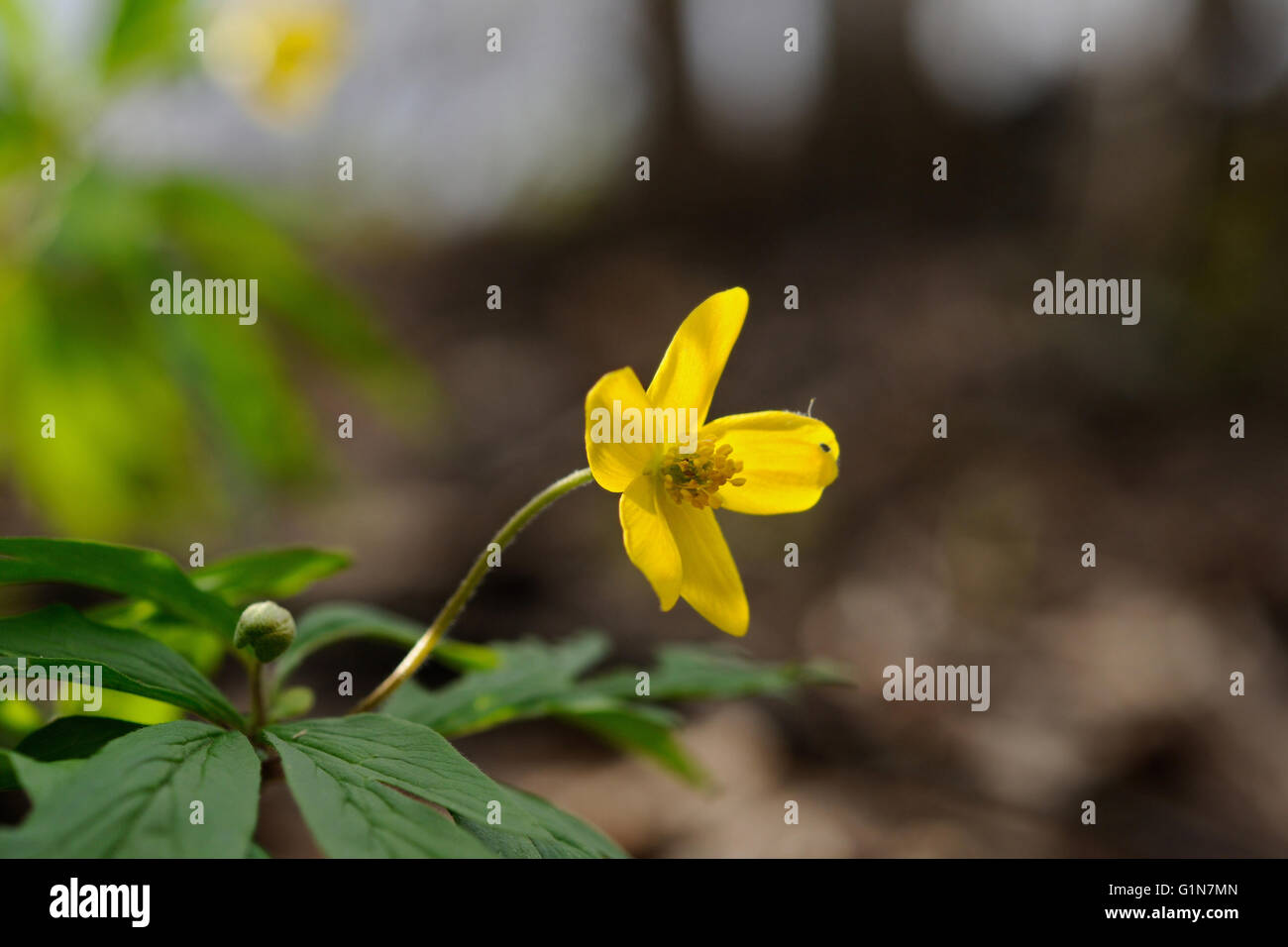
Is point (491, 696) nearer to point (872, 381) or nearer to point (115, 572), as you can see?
point (115, 572)

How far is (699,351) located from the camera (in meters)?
1.12

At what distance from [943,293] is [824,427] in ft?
17.0

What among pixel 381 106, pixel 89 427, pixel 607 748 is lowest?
pixel 607 748

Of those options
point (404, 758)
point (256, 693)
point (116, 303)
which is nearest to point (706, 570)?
point (404, 758)

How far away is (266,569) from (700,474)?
1.93 ft

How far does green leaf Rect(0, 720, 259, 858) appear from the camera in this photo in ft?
2.23

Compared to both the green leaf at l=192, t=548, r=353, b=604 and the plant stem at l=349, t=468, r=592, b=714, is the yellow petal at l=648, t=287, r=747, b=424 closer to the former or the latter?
the plant stem at l=349, t=468, r=592, b=714

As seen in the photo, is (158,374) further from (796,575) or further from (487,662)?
(796,575)

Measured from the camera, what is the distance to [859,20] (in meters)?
6.65

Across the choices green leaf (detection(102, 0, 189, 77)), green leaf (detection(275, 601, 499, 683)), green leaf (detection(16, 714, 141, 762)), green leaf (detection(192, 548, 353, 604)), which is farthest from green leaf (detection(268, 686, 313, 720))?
green leaf (detection(102, 0, 189, 77))

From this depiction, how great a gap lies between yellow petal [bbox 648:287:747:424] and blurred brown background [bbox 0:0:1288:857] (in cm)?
197

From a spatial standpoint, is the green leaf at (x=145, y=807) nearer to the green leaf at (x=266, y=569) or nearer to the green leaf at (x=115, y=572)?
the green leaf at (x=115, y=572)
